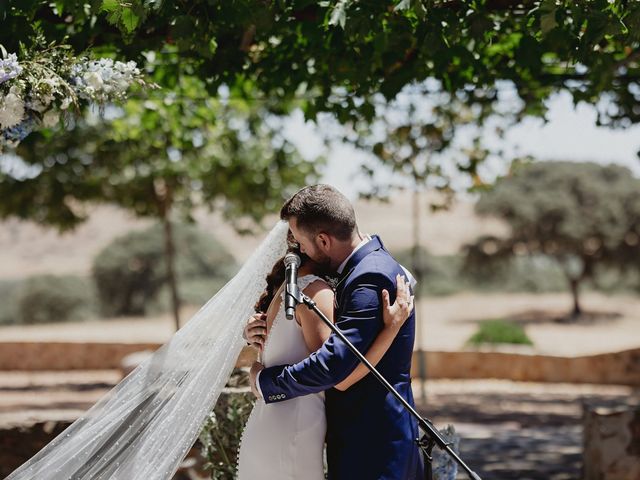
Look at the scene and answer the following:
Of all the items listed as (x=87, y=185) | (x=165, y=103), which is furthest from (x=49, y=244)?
(x=165, y=103)

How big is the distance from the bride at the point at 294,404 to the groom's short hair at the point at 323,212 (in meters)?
0.22

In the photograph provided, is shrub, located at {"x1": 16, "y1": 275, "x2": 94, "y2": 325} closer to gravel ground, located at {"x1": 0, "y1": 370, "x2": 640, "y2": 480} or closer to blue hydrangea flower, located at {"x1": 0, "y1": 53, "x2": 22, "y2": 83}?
gravel ground, located at {"x1": 0, "y1": 370, "x2": 640, "y2": 480}

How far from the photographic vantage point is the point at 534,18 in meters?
5.04

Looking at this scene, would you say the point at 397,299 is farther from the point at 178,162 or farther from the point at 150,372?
the point at 178,162

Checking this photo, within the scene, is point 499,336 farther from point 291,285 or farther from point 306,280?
point 291,285

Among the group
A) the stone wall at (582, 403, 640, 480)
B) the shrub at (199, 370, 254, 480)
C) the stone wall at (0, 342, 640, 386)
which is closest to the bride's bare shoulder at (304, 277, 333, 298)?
the shrub at (199, 370, 254, 480)

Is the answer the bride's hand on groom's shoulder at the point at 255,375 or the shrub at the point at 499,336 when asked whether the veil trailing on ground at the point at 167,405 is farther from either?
the shrub at the point at 499,336

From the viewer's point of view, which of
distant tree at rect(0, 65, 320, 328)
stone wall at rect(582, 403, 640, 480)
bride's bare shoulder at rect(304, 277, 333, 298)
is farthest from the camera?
distant tree at rect(0, 65, 320, 328)

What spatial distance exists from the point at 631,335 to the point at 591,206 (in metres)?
6.71

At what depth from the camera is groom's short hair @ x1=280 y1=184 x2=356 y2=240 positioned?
3.40 m

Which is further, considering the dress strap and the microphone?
the dress strap

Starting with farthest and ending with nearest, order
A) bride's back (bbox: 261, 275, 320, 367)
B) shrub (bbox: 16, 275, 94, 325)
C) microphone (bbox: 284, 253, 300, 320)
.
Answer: shrub (bbox: 16, 275, 94, 325) → bride's back (bbox: 261, 275, 320, 367) → microphone (bbox: 284, 253, 300, 320)

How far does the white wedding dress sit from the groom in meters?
0.06

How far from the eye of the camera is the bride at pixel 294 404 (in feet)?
11.4
